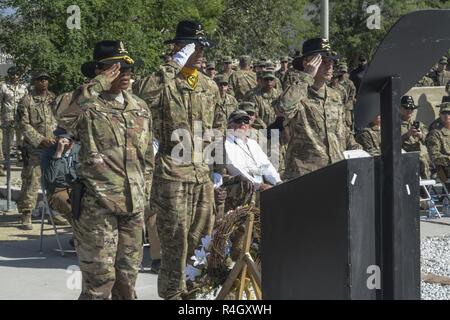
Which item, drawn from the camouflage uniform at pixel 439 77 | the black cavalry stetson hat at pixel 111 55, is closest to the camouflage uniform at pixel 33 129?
the black cavalry stetson hat at pixel 111 55

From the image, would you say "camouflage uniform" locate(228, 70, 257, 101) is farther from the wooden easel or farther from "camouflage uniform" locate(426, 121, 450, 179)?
the wooden easel

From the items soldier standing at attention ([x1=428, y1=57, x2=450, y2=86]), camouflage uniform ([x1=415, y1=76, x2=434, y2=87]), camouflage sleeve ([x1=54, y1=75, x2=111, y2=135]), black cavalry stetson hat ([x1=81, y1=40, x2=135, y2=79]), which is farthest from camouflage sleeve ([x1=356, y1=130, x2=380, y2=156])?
soldier standing at attention ([x1=428, y1=57, x2=450, y2=86])

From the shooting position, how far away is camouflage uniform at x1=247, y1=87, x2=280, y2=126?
44.3 feet

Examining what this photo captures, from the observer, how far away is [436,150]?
1298cm

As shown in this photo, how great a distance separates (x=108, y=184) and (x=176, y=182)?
113cm

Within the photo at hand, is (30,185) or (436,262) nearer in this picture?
(436,262)

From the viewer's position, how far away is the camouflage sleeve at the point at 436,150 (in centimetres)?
1282

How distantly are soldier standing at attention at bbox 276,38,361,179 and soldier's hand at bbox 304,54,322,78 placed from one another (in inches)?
1.0

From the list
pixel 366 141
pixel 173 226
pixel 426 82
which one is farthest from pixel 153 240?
pixel 426 82

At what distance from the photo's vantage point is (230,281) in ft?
18.3

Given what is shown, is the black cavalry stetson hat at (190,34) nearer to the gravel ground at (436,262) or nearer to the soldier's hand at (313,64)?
the soldier's hand at (313,64)

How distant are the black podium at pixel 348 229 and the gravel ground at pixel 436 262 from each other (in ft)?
15.2

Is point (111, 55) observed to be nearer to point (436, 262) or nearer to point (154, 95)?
point (154, 95)

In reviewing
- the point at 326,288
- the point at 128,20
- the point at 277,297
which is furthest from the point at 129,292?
the point at 128,20
